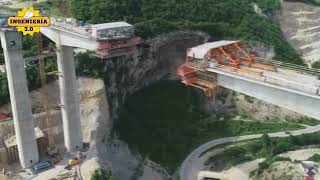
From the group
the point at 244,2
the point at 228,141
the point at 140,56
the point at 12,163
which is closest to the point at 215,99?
the point at 228,141

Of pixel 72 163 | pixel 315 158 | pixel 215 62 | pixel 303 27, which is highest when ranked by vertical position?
pixel 215 62

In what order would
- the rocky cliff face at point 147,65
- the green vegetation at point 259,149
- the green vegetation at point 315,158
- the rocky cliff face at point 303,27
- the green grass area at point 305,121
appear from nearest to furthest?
the green vegetation at point 315,158 → the green vegetation at point 259,149 → the rocky cliff face at point 147,65 → the green grass area at point 305,121 → the rocky cliff face at point 303,27

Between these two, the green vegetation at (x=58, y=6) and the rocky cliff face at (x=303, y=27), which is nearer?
the green vegetation at (x=58, y=6)

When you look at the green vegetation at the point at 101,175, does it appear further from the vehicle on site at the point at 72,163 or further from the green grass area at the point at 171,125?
the green grass area at the point at 171,125

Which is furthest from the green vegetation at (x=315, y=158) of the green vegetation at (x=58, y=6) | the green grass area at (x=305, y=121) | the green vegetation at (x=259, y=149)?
the green vegetation at (x=58, y=6)

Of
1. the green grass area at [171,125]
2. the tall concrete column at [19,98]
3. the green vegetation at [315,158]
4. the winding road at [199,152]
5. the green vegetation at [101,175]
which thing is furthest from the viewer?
the green grass area at [171,125]

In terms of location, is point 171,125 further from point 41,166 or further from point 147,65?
point 41,166

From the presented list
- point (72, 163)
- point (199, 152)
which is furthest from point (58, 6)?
point (199, 152)
